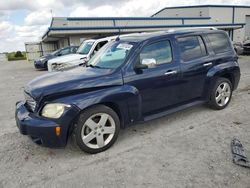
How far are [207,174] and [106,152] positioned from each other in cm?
156

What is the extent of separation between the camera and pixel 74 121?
3564 mm

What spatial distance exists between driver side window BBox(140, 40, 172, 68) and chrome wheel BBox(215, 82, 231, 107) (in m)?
1.63

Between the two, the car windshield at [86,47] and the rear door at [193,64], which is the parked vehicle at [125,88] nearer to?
the rear door at [193,64]

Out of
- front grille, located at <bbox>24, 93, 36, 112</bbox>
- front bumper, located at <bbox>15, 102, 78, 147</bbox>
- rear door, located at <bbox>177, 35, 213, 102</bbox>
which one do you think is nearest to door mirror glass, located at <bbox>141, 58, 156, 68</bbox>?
rear door, located at <bbox>177, 35, 213, 102</bbox>

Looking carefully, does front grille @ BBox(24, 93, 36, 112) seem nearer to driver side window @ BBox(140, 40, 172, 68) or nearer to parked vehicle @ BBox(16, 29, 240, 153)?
parked vehicle @ BBox(16, 29, 240, 153)

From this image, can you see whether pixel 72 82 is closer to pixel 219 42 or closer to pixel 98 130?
pixel 98 130

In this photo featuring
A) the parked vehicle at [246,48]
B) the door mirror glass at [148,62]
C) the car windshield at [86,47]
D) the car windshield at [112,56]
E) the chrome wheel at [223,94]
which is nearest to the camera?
the door mirror glass at [148,62]

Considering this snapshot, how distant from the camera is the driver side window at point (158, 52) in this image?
4246 mm

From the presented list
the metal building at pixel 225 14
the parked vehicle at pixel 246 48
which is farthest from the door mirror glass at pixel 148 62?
the metal building at pixel 225 14

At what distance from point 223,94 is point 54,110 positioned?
3859mm

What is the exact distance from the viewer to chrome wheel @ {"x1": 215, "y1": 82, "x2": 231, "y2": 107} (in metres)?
5.34

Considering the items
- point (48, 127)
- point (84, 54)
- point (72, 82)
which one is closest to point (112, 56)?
point (72, 82)

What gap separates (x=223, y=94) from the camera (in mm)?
5445

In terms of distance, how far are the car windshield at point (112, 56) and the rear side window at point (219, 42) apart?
2038 millimetres
